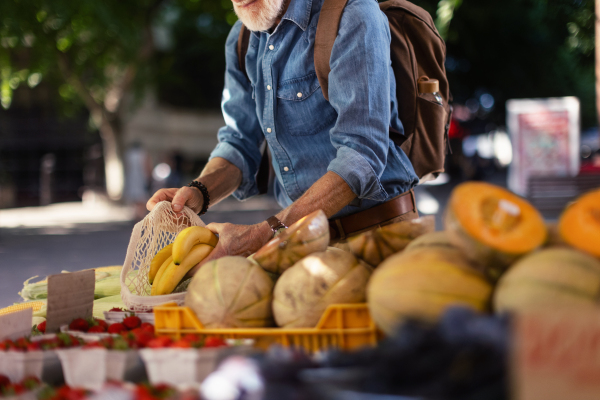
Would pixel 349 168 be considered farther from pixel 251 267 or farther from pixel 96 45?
pixel 96 45

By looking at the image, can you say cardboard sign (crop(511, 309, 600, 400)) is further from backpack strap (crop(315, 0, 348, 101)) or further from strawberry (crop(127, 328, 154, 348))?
backpack strap (crop(315, 0, 348, 101))

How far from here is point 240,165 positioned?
278 cm

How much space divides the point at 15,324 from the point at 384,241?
1.11 m

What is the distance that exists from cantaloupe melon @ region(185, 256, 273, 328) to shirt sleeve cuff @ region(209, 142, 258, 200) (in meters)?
1.17

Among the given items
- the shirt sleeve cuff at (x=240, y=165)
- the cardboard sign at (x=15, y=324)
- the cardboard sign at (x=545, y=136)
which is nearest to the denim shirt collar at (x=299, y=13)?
the shirt sleeve cuff at (x=240, y=165)

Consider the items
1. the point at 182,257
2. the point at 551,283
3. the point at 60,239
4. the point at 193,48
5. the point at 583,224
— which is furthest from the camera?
the point at 193,48

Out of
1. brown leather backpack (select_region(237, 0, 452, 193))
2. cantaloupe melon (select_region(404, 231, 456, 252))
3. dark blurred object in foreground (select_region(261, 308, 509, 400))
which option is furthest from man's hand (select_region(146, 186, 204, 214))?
dark blurred object in foreground (select_region(261, 308, 509, 400))

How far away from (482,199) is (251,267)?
664 millimetres

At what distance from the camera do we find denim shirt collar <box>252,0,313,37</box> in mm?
2318

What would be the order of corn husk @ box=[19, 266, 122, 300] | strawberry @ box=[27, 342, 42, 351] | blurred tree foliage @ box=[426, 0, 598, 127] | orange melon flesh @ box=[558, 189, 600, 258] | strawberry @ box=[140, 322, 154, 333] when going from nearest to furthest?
1. orange melon flesh @ box=[558, 189, 600, 258]
2. strawberry @ box=[27, 342, 42, 351]
3. strawberry @ box=[140, 322, 154, 333]
4. corn husk @ box=[19, 266, 122, 300]
5. blurred tree foliage @ box=[426, 0, 598, 127]

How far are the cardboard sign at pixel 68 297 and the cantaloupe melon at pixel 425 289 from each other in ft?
3.35

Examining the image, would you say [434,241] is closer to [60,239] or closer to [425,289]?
[425,289]

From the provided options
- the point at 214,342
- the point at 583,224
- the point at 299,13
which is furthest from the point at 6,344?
the point at 299,13

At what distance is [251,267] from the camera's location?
164cm
